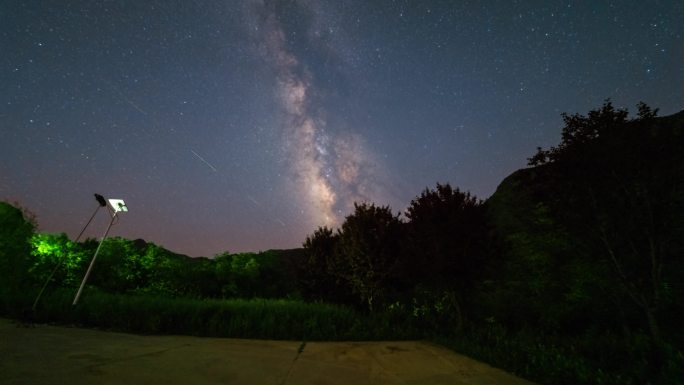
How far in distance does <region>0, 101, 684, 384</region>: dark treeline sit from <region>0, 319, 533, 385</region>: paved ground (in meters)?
2.03

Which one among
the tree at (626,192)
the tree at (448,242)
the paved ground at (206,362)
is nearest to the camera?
the paved ground at (206,362)

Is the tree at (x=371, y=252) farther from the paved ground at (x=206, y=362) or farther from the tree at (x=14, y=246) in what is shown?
the tree at (x=14, y=246)

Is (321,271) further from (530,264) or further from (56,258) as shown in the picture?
(56,258)

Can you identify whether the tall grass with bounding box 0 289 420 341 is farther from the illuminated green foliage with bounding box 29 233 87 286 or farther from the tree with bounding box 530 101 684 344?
the tree with bounding box 530 101 684 344

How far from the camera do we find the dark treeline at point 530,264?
24.6ft

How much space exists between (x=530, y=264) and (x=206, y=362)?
17071 millimetres

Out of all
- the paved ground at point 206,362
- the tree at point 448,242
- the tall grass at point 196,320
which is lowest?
the paved ground at point 206,362

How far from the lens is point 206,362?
586cm

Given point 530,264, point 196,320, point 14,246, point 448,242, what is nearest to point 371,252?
point 448,242

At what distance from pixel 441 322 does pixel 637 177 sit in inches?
350

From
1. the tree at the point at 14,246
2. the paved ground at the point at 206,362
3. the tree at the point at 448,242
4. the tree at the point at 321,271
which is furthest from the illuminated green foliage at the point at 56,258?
the tree at the point at 448,242

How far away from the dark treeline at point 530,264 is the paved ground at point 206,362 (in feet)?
6.67

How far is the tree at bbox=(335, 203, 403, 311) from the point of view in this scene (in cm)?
1461

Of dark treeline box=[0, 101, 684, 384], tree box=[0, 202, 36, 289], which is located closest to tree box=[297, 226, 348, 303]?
dark treeline box=[0, 101, 684, 384]
